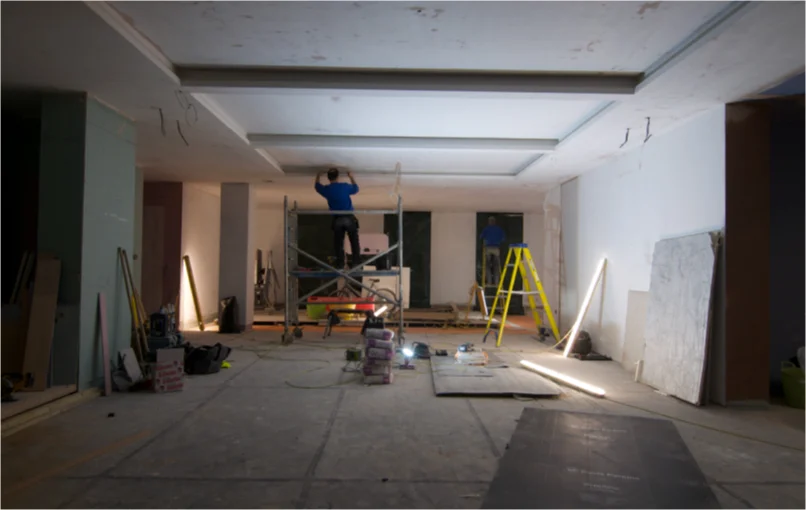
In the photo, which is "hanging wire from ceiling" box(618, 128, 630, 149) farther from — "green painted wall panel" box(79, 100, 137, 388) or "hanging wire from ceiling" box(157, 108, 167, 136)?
"green painted wall panel" box(79, 100, 137, 388)

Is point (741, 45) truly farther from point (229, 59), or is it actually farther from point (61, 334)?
point (61, 334)

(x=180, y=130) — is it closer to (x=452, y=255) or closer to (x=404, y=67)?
(x=404, y=67)

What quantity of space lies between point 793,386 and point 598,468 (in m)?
2.31

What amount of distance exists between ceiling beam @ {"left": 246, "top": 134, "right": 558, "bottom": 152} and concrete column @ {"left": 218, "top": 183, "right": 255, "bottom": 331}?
2598 millimetres

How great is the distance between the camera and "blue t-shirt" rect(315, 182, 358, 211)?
20.7 ft

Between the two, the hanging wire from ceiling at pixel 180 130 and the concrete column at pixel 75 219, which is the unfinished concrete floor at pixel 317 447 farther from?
the hanging wire from ceiling at pixel 180 130

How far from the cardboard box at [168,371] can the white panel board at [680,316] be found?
4.06 m

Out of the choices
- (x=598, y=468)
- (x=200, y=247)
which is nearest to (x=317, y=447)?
(x=598, y=468)

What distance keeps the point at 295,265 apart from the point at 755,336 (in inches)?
231

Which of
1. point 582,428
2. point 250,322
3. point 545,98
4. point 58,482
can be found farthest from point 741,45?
point 250,322

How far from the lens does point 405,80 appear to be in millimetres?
3373

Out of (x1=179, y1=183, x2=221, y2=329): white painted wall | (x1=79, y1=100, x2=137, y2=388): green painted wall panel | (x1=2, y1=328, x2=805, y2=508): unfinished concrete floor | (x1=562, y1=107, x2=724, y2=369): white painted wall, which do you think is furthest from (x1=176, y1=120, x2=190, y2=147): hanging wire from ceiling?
(x1=562, y1=107, x2=724, y2=369): white painted wall

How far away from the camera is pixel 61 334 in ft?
11.5

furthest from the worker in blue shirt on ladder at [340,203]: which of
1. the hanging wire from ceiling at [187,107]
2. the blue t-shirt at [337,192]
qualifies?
the hanging wire from ceiling at [187,107]
